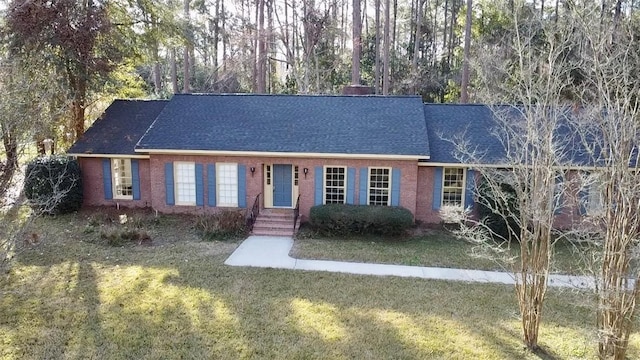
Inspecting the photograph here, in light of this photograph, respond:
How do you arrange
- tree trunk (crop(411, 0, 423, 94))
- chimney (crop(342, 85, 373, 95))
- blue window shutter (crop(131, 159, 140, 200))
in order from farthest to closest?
1. tree trunk (crop(411, 0, 423, 94))
2. chimney (crop(342, 85, 373, 95))
3. blue window shutter (crop(131, 159, 140, 200))

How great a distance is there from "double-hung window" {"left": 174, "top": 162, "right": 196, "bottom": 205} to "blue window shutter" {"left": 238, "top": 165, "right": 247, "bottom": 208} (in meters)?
1.66

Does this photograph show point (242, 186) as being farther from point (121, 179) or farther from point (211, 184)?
point (121, 179)

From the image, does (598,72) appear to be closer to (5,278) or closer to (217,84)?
(5,278)

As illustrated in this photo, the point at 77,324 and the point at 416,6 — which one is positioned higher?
the point at 416,6

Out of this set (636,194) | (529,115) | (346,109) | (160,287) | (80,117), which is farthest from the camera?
(80,117)

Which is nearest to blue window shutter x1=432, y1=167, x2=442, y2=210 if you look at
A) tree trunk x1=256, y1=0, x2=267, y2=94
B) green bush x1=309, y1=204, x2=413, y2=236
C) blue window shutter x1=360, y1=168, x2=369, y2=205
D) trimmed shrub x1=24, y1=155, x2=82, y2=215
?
green bush x1=309, y1=204, x2=413, y2=236

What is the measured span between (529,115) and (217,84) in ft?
102

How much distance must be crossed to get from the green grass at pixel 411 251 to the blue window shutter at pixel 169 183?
196 inches

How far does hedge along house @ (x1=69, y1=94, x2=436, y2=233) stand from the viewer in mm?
14555

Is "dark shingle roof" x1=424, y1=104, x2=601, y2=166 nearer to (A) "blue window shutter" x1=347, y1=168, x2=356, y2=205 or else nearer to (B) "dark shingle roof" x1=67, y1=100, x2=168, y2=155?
(A) "blue window shutter" x1=347, y1=168, x2=356, y2=205

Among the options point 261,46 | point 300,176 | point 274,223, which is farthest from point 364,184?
point 261,46

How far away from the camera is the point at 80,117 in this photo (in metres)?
18.5

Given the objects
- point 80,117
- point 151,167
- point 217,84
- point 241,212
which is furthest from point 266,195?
point 217,84

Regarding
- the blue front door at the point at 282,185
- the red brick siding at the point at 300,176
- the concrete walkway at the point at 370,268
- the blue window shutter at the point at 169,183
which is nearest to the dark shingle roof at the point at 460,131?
the red brick siding at the point at 300,176
